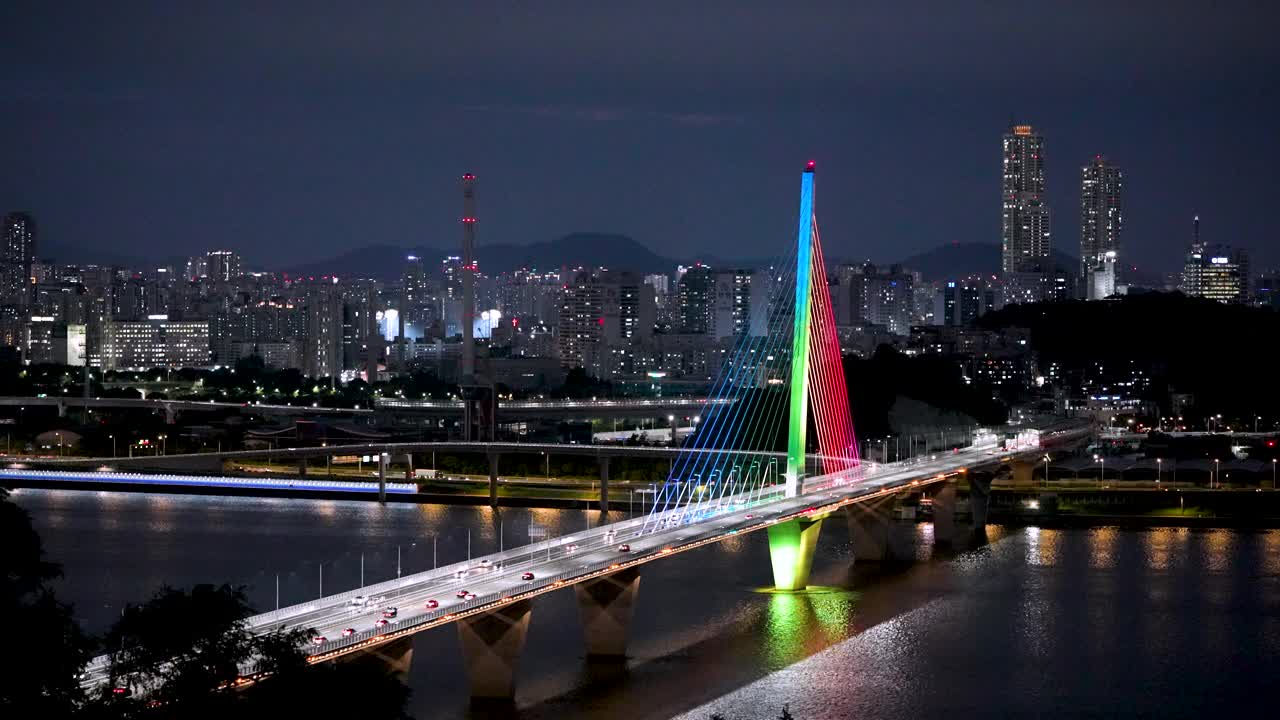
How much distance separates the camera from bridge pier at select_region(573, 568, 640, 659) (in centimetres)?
1385

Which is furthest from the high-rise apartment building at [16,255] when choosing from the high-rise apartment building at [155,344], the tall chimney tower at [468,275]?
the tall chimney tower at [468,275]

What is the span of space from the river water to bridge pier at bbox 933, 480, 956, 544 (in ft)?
0.96

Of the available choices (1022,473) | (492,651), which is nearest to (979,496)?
(1022,473)

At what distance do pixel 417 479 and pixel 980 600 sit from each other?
13.4 metres

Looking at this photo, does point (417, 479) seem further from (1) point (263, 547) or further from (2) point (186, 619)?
(2) point (186, 619)

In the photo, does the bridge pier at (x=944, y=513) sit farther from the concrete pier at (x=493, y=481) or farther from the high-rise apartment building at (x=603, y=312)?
the high-rise apartment building at (x=603, y=312)

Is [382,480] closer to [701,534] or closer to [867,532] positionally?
[867,532]

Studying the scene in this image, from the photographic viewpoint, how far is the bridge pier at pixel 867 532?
20.2 meters

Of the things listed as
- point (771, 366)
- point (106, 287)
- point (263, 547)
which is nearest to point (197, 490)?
point (263, 547)

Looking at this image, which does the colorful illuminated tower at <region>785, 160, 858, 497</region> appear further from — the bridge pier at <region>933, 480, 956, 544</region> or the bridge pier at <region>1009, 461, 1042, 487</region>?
the bridge pier at <region>1009, 461, 1042, 487</region>

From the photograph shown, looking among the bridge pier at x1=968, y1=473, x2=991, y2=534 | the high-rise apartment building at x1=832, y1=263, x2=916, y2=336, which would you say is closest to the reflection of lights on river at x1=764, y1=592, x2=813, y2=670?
the bridge pier at x1=968, y1=473, x2=991, y2=534

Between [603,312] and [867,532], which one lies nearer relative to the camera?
[867,532]

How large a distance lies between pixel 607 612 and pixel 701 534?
6.33ft

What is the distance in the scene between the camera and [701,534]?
1566cm
